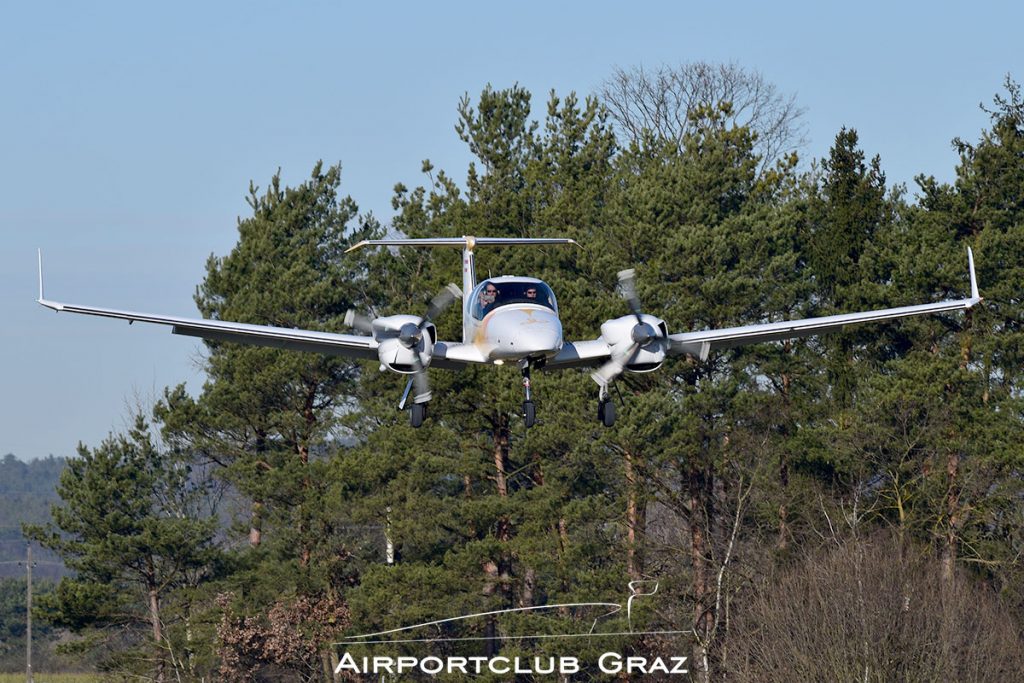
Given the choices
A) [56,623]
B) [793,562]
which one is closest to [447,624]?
[793,562]

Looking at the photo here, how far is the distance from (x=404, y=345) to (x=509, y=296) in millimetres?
1888

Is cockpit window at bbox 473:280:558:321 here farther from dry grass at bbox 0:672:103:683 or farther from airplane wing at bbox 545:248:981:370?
dry grass at bbox 0:672:103:683

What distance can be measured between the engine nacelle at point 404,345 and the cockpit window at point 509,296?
90 cm

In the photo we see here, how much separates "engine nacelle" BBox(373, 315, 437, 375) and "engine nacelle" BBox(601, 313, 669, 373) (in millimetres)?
3066

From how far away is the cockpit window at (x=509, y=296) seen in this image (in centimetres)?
2416

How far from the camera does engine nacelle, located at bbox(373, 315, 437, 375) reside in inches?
953

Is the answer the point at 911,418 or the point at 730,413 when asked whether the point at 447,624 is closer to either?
the point at 730,413

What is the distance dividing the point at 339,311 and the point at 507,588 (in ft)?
38.1

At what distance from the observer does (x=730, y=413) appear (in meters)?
43.3

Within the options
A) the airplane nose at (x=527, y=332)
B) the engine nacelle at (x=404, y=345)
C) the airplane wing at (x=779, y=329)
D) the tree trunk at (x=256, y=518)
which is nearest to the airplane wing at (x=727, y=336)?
the airplane wing at (x=779, y=329)

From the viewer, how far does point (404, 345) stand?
953 inches

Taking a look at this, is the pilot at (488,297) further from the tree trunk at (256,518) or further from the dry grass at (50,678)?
the dry grass at (50,678)

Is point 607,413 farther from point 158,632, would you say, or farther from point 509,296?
point 158,632

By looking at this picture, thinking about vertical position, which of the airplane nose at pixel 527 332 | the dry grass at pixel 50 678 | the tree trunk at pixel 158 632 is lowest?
the dry grass at pixel 50 678
